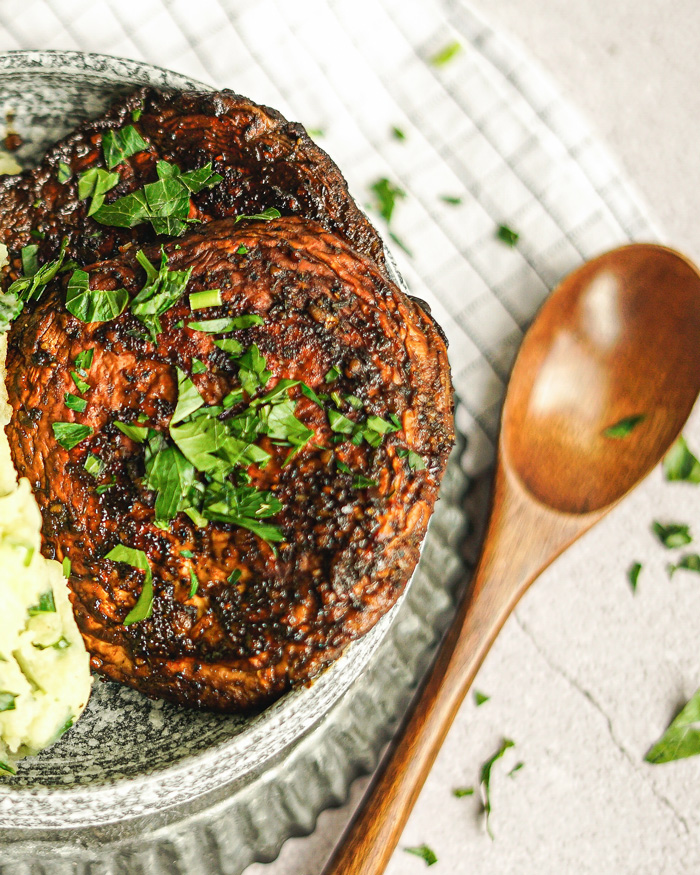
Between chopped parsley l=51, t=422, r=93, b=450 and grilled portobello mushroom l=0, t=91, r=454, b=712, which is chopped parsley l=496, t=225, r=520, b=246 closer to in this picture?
grilled portobello mushroom l=0, t=91, r=454, b=712

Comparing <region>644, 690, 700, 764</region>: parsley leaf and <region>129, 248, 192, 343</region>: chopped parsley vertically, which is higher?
<region>129, 248, 192, 343</region>: chopped parsley

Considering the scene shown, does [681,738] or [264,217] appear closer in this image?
[264,217]

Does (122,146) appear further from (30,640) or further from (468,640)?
(468,640)

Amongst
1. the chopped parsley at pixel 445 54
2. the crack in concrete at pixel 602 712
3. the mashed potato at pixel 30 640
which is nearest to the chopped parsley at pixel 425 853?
the crack in concrete at pixel 602 712

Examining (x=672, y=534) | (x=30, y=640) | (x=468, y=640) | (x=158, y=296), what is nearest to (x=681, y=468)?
(x=672, y=534)

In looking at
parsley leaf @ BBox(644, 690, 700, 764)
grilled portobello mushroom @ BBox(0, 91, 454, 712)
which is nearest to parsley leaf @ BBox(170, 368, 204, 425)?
grilled portobello mushroom @ BBox(0, 91, 454, 712)

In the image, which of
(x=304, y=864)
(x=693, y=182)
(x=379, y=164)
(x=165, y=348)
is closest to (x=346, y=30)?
(x=379, y=164)

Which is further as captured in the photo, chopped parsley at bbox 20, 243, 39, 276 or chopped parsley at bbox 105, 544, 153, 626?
chopped parsley at bbox 20, 243, 39, 276
